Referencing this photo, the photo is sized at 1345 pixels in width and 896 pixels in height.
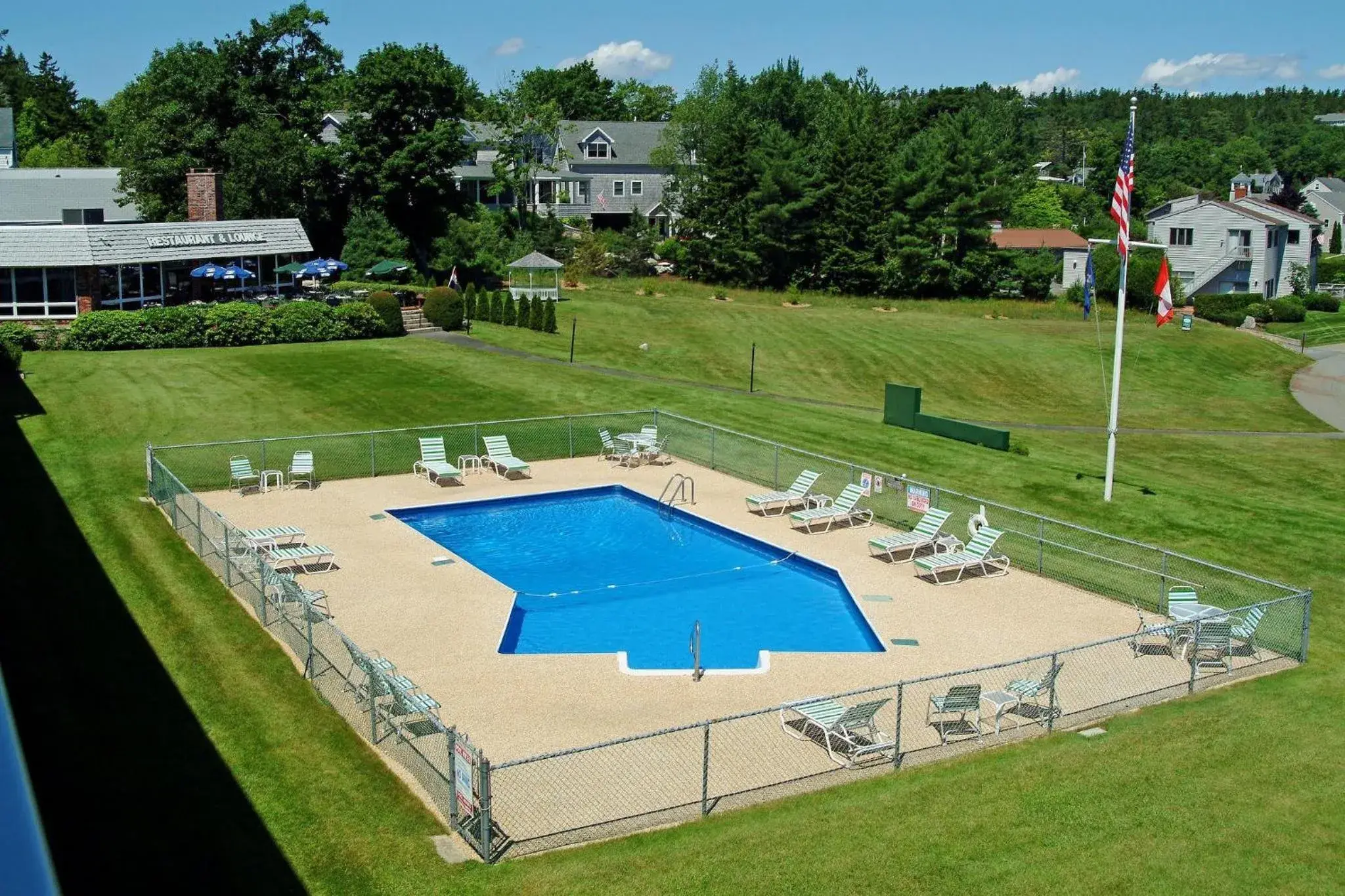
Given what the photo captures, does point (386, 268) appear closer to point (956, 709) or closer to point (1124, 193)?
point (1124, 193)

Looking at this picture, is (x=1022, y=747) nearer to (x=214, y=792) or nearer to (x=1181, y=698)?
(x=1181, y=698)

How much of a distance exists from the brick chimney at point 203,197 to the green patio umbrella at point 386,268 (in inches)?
326

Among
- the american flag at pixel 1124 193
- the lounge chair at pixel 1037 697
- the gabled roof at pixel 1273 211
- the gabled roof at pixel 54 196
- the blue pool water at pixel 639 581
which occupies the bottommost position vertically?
the blue pool water at pixel 639 581

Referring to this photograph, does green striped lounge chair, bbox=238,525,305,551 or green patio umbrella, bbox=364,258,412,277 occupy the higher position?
green patio umbrella, bbox=364,258,412,277

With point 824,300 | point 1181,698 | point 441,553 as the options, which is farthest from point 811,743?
point 824,300

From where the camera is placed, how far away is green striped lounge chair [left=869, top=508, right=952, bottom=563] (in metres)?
26.1

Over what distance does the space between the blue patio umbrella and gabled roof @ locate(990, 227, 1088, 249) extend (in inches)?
2186

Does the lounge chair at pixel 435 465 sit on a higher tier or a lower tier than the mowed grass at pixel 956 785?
higher

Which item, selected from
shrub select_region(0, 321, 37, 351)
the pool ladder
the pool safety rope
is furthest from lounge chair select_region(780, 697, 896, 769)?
shrub select_region(0, 321, 37, 351)

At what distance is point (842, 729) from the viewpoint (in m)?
16.5

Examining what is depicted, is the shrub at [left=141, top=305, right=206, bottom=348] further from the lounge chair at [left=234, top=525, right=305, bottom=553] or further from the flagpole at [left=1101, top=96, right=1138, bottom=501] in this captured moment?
the flagpole at [left=1101, top=96, right=1138, bottom=501]

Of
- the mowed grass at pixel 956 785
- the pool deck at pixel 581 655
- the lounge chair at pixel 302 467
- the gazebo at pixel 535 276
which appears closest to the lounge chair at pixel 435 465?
the pool deck at pixel 581 655

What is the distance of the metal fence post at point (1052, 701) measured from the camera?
16.9m

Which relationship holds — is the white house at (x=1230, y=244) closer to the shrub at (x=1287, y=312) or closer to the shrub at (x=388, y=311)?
the shrub at (x=1287, y=312)
